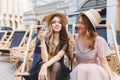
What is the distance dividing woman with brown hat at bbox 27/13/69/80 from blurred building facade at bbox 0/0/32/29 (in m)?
54.5

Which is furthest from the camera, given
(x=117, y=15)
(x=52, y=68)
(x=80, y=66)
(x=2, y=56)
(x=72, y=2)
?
(x=72, y=2)

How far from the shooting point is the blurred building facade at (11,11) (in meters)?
57.9

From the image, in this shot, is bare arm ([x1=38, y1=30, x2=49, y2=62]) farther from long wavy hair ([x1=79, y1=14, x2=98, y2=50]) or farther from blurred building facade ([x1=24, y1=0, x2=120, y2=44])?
blurred building facade ([x1=24, y1=0, x2=120, y2=44])

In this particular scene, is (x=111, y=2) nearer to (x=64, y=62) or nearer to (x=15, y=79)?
(x=15, y=79)

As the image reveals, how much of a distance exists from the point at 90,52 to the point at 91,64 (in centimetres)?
12

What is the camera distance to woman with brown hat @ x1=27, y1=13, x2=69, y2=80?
279 cm

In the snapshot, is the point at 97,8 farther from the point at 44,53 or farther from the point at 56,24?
the point at 44,53

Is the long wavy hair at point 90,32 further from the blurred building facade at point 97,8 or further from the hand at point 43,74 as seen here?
the blurred building facade at point 97,8

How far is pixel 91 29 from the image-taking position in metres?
2.51

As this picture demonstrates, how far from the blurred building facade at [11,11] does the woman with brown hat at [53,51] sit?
54496 mm

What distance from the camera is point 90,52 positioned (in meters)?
2.53

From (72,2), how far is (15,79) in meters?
12.6

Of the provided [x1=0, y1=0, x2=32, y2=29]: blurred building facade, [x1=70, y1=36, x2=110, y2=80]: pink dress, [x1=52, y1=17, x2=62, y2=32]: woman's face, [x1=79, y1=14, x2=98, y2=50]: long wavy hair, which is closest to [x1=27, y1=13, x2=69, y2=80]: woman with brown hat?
[x1=52, y1=17, x2=62, y2=32]: woman's face

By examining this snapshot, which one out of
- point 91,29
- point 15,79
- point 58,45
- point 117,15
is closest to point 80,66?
point 91,29
